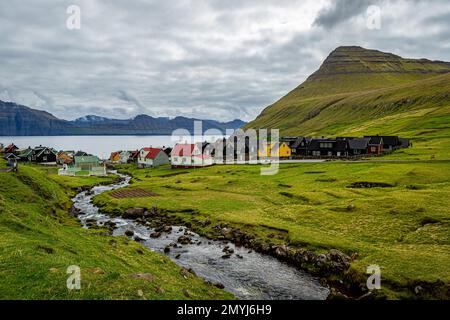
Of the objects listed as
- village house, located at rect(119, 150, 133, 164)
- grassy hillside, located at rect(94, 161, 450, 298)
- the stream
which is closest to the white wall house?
village house, located at rect(119, 150, 133, 164)

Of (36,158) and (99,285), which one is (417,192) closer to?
(99,285)

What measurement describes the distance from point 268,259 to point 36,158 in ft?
506

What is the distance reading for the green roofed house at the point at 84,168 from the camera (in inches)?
4880

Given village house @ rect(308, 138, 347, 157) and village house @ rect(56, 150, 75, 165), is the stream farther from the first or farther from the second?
village house @ rect(56, 150, 75, 165)

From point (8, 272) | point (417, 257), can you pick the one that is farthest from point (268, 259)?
point (8, 272)

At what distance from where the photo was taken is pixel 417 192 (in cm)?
6122

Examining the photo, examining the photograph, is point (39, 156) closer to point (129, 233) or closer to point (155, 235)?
point (129, 233)

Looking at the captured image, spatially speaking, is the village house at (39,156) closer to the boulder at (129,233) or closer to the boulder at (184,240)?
the boulder at (129,233)

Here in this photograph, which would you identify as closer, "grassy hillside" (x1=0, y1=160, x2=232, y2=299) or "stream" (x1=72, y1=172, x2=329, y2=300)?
"grassy hillside" (x1=0, y1=160, x2=232, y2=299)

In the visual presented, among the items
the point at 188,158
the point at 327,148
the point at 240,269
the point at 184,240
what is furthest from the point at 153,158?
the point at 240,269

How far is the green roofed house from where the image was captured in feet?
407

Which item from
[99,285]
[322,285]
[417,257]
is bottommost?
[322,285]

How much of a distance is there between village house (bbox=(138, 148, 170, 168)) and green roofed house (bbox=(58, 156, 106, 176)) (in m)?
22.3
